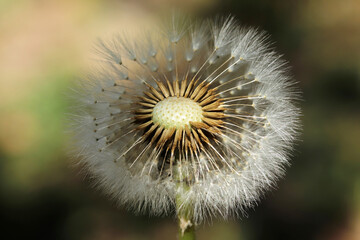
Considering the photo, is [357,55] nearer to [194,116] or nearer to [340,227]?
[340,227]

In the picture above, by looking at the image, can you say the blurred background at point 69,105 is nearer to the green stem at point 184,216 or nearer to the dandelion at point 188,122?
the dandelion at point 188,122

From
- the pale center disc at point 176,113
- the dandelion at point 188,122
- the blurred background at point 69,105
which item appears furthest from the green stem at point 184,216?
the blurred background at point 69,105

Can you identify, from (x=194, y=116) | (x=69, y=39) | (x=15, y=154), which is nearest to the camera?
(x=194, y=116)

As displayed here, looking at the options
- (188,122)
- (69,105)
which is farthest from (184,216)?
(69,105)

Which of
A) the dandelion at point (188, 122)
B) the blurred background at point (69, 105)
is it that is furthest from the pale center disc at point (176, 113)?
the blurred background at point (69, 105)

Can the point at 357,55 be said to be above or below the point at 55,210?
above

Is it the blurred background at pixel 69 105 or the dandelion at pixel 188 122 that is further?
the blurred background at pixel 69 105

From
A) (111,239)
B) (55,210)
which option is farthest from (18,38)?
(111,239)

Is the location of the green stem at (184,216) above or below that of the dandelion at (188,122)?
below
